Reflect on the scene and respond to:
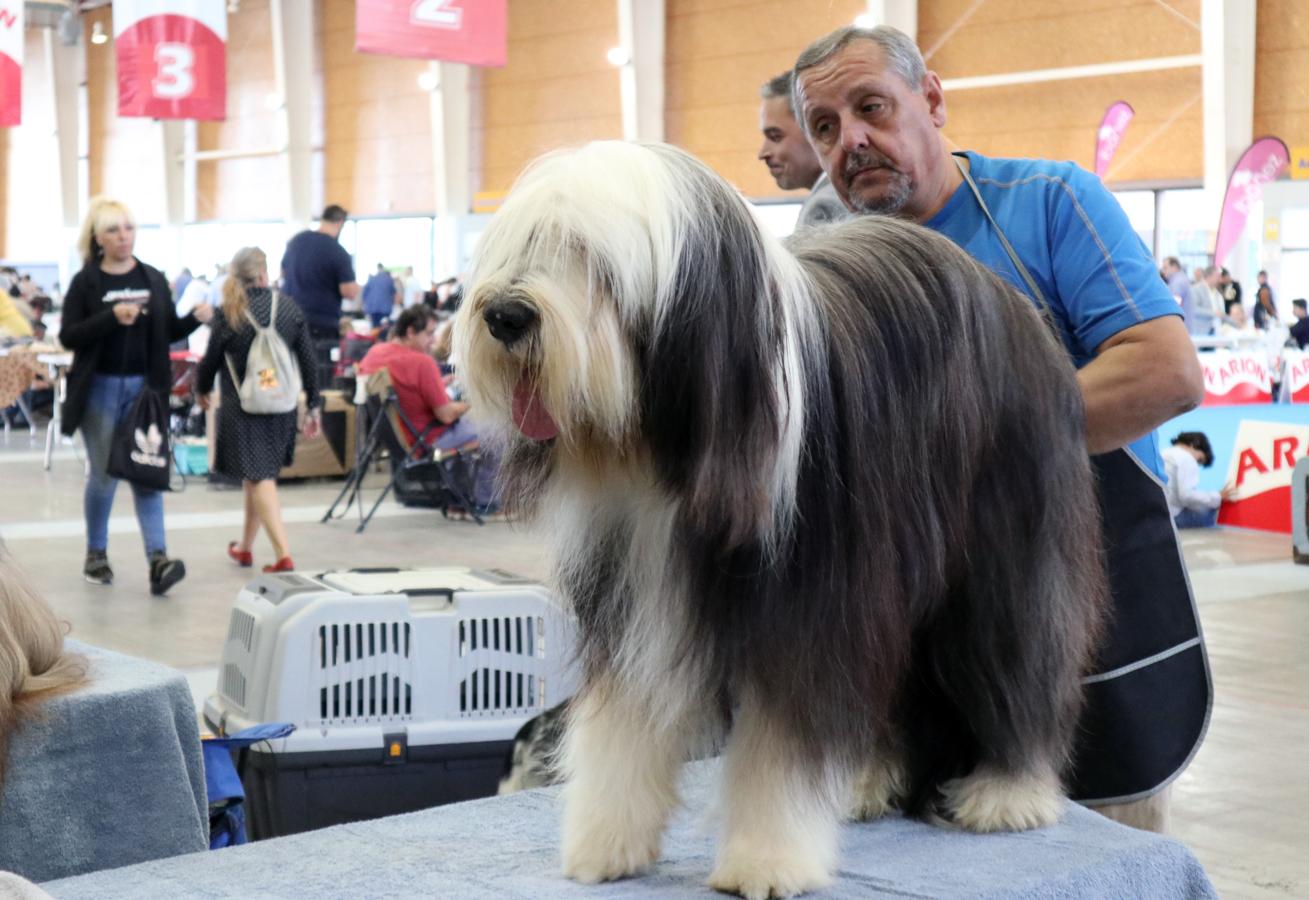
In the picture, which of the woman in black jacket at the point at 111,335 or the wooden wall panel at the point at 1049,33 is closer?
the woman in black jacket at the point at 111,335

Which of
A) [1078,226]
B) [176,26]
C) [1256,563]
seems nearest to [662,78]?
[176,26]

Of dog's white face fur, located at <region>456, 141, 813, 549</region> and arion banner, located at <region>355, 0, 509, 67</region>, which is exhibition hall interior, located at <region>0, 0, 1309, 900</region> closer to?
dog's white face fur, located at <region>456, 141, 813, 549</region>

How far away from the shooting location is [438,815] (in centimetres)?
193

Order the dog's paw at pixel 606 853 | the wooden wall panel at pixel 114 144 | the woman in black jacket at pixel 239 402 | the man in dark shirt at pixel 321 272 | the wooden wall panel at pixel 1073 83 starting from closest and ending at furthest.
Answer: the dog's paw at pixel 606 853 < the woman in black jacket at pixel 239 402 < the man in dark shirt at pixel 321 272 < the wooden wall panel at pixel 1073 83 < the wooden wall panel at pixel 114 144

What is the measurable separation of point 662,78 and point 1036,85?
209 inches

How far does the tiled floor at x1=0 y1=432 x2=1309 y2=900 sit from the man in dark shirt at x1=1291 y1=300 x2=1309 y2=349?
24.2 feet

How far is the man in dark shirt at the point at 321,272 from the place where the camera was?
33.9 ft

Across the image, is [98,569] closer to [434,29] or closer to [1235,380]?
[434,29]

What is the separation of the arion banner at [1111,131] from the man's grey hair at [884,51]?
50.9ft

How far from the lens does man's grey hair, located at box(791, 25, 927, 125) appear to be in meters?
1.87

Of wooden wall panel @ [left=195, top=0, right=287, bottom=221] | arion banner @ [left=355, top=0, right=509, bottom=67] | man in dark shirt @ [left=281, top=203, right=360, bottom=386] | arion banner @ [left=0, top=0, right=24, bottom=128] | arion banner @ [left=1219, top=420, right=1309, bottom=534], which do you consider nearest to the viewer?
arion banner @ [left=1219, top=420, right=1309, bottom=534]

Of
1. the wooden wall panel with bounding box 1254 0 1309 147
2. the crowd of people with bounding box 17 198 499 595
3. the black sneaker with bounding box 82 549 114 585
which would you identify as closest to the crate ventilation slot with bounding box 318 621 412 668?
the crowd of people with bounding box 17 198 499 595

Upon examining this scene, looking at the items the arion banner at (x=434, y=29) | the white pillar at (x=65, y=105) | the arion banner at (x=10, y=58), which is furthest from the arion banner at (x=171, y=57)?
the white pillar at (x=65, y=105)

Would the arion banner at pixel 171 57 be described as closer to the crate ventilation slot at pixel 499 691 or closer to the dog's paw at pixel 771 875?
the crate ventilation slot at pixel 499 691
